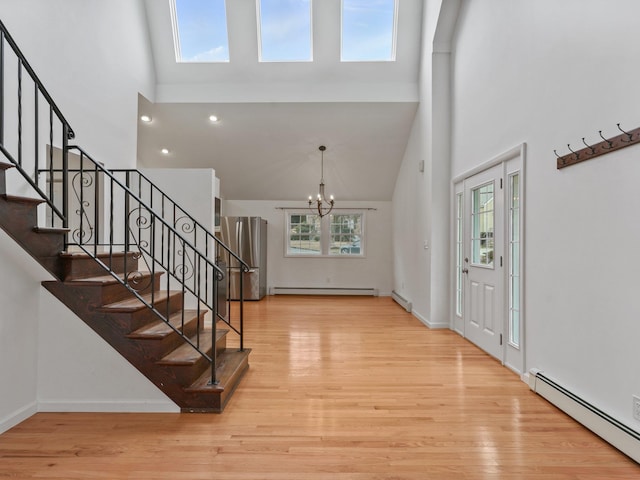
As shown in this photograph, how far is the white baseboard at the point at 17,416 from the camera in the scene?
7.55ft

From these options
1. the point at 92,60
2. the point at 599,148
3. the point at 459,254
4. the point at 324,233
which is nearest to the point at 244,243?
the point at 324,233

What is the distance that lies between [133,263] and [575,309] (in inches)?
142

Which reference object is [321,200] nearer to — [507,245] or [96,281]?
[507,245]

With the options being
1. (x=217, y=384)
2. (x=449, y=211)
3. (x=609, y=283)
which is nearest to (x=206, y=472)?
(x=217, y=384)

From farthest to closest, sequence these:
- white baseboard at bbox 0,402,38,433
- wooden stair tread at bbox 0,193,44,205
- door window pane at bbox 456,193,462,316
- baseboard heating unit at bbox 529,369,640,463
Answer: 1. door window pane at bbox 456,193,462,316
2. white baseboard at bbox 0,402,38,433
3. wooden stair tread at bbox 0,193,44,205
4. baseboard heating unit at bbox 529,369,640,463

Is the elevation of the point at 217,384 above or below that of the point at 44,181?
below

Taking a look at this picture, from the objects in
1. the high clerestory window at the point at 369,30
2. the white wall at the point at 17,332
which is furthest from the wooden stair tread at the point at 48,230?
the high clerestory window at the point at 369,30

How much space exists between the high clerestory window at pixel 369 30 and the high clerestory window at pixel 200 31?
1.96m

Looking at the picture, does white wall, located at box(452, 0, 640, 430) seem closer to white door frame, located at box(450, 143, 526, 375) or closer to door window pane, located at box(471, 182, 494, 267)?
white door frame, located at box(450, 143, 526, 375)

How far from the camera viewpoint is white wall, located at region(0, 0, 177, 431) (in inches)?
94.6

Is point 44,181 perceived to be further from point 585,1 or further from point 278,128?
point 585,1

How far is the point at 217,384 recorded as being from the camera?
264 centimetres

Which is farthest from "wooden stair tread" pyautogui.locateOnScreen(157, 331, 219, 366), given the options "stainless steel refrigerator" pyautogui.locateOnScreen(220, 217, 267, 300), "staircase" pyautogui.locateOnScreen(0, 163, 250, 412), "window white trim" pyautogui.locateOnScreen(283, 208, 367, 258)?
"window white trim" pyautogui.locateOnScreen(283, 208, 367, 258)

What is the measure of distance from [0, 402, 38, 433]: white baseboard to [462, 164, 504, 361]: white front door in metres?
3.95
